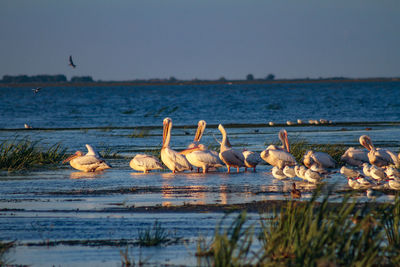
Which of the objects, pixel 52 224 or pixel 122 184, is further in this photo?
pixel 122 184

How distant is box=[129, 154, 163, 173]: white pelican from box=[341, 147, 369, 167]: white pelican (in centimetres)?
404

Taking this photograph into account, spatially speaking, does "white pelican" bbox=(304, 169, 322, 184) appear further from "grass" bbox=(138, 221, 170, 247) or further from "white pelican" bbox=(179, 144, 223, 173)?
"grass" bbox=(138, 221, 170, 247)

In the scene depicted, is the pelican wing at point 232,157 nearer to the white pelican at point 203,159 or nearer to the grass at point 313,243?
the white pelican at point 203,159

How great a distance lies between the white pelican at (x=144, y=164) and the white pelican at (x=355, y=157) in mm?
4035

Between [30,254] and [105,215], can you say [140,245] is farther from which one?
[105,215]

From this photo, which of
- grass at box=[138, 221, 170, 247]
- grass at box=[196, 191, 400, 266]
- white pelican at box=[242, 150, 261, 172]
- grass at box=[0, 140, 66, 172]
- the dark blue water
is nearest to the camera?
grass at box=[196, 191, 400, 266]

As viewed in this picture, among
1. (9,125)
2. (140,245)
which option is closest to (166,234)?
(140,245)

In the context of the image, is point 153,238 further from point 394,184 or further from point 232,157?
point 232,157

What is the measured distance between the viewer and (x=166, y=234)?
7625 mm

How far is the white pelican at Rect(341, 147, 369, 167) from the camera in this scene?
14.2 metres

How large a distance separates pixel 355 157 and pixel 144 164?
4.53 meters

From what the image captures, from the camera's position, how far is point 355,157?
14352 mm

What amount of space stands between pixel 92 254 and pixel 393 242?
3022 mm

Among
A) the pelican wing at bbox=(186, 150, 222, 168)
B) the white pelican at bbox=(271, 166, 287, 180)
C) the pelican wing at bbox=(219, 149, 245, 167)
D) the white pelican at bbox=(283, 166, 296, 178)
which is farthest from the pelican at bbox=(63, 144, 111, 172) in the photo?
the white pelican at bbox=(283, 166, 296, 178)
